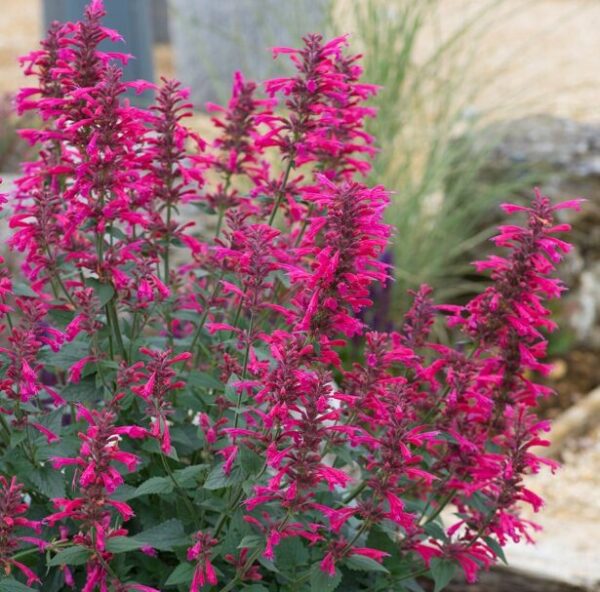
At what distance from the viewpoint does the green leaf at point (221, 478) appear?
67.7 inches

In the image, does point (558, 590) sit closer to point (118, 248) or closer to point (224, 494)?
point (224, 494)

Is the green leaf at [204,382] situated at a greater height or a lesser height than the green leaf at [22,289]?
lesser

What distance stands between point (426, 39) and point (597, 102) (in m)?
3.36

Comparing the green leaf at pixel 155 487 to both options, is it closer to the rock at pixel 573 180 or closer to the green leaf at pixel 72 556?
the green leaf at pixel 72 556

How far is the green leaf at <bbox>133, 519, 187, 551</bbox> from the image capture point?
5.86ft

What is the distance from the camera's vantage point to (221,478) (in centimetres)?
174

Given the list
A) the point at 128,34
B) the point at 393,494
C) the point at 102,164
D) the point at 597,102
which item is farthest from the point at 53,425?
the point at 597,102

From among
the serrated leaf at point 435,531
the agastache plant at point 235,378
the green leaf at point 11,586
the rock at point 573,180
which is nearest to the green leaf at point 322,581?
the agastache plant at point 235,378

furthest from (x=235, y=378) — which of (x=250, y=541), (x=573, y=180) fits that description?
(x=573, y=180)

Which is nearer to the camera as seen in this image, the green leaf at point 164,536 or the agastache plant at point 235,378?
the agastache plant at point 235,378

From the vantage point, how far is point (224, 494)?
201 cm

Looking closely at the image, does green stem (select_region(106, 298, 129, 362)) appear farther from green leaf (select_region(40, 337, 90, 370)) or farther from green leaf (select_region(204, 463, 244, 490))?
green leaf (select_region(204, 463, 244, 490))

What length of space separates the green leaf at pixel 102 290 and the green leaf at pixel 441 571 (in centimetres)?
80

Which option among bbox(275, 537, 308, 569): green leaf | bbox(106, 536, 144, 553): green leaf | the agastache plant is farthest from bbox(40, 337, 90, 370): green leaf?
bbox(275, 537, 308, 569): green leaf
